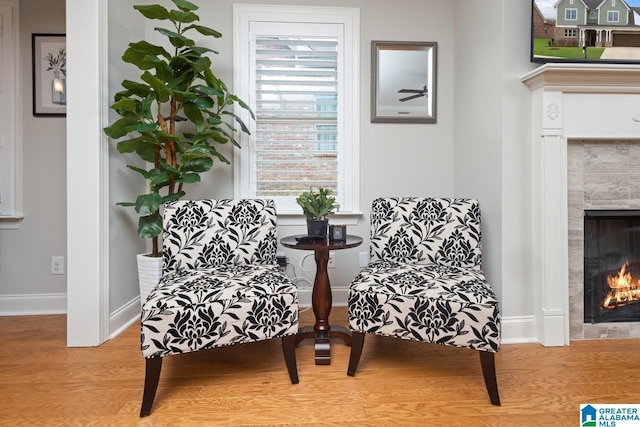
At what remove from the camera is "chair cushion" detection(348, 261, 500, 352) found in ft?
5.20

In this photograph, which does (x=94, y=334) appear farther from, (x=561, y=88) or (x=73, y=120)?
(x=561, y=88)

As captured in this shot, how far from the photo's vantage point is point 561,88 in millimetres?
2088

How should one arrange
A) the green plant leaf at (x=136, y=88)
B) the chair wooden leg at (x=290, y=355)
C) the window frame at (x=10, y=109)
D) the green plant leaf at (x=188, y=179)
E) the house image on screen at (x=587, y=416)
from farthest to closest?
the window frame at (x=10, y=109), the green plant leaf at (x=188, y=179), the green plant leaf at (x=136, y=88), the chair wooden leg at (x=290, y=355), the house image on screen at (x=587, y=416)

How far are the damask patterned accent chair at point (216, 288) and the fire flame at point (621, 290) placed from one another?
6.22 feet

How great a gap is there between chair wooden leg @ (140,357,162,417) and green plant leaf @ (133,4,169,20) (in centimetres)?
189

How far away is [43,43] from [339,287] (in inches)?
107

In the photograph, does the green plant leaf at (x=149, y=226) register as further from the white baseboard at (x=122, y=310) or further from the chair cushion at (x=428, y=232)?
the chair cushion at (x=428, y=232)

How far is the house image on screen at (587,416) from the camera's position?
56.6 inches

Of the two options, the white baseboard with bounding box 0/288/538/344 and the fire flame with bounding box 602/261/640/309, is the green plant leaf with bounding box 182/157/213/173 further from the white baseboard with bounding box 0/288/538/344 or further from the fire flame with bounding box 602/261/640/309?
the fire flame with bounding box 602/261/640/309

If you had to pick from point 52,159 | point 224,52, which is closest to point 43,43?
point 52,159

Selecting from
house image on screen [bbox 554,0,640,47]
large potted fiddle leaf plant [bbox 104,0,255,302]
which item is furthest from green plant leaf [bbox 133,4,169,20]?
house image on screen [bbox 554,0,640,47]

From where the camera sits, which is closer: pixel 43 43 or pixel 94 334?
pixel 94 334

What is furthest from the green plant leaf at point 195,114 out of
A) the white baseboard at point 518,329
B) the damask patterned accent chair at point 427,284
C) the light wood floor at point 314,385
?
the white baseboard at point 518,329

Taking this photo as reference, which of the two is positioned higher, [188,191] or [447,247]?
[188,191]
